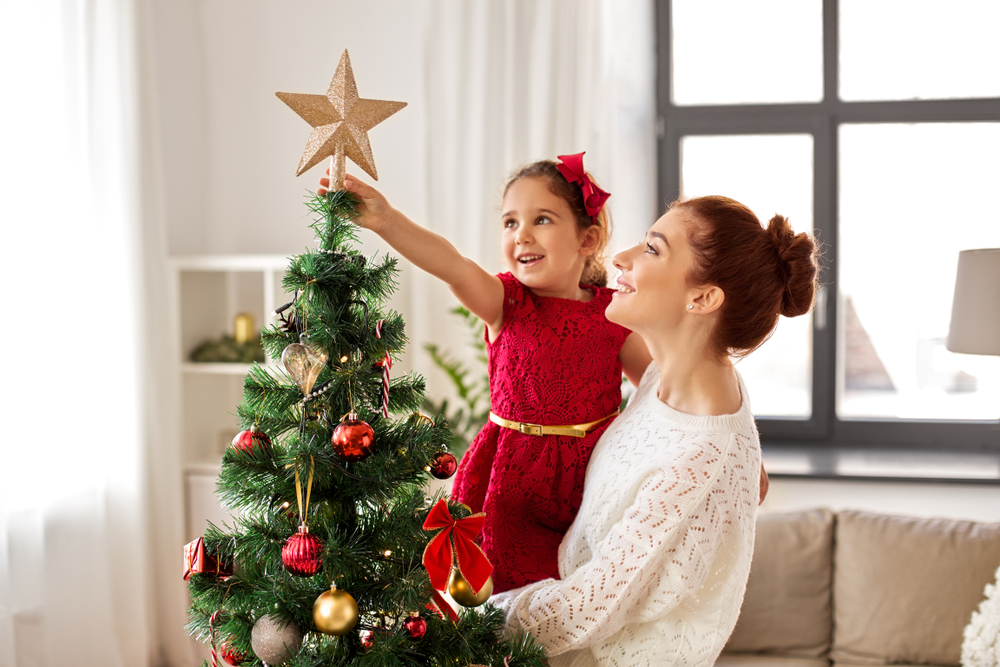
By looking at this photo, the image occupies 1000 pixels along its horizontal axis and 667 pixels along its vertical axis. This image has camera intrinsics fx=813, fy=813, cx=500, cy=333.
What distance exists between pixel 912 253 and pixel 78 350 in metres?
3.22

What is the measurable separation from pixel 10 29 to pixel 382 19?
1497 mm

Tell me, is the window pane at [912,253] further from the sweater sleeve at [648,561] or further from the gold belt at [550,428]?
the sweater sleeve at [648,561]

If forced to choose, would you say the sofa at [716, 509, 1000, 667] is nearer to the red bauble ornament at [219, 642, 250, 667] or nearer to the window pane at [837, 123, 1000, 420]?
the window pane at [837, 123, 1000, 420]

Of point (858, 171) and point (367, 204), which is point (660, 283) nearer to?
point (367, 204)

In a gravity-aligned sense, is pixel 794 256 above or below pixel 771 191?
below

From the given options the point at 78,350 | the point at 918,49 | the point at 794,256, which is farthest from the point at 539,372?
the point at 918,49

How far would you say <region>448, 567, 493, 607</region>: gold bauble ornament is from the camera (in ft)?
3.51

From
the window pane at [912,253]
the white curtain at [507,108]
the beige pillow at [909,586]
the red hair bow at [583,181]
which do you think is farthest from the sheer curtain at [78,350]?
the window pane at [912,253]

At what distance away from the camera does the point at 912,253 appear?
11.2 feet

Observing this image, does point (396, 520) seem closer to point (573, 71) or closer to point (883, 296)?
point (573, 71)

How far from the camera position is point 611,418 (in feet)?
4.99

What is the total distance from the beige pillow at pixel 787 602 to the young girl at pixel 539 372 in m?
1.17

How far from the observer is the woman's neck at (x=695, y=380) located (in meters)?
1.28

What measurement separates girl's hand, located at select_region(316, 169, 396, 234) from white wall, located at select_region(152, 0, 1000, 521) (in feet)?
7.19
